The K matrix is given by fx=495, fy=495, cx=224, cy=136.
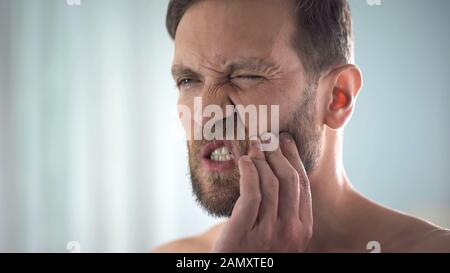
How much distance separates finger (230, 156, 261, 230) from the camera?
3.19ft

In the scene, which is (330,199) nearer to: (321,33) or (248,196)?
(248,196)

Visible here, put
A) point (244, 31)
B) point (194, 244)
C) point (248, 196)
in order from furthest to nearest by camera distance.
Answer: point (194, 244) → point (244, 31) → point (248, 196)

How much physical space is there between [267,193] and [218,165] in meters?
0.18

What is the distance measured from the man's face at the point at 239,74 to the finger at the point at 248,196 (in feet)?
0.36

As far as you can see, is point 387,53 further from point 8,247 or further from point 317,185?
point 8,247

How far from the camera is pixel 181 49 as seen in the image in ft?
3.78

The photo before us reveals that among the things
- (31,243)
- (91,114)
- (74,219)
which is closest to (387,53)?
(91,114)

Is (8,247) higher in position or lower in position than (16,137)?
lower

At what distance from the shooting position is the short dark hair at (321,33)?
1.12 meters

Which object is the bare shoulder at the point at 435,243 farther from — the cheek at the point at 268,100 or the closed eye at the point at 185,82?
the closed eye at the point at 185,82

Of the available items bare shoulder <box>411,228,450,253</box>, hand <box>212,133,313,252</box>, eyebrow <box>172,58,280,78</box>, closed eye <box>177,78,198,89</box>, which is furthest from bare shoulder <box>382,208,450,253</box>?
closed eye <box>177,78,198,89</box>

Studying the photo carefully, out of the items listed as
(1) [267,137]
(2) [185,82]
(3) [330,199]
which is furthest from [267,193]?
(2) [185,82]

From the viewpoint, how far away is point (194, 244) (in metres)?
1.45
